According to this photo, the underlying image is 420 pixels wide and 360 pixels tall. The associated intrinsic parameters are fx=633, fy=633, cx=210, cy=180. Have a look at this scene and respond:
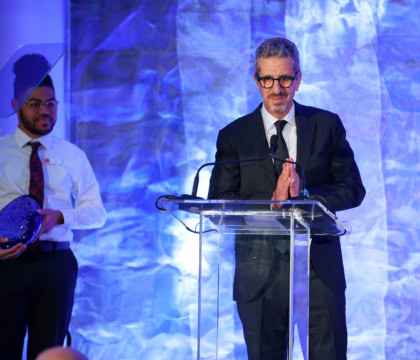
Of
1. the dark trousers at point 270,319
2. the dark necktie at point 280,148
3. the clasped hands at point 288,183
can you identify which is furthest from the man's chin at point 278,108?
the dark trousers at point 270,319

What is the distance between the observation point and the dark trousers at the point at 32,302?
2826mm

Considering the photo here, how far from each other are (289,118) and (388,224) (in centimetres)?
134

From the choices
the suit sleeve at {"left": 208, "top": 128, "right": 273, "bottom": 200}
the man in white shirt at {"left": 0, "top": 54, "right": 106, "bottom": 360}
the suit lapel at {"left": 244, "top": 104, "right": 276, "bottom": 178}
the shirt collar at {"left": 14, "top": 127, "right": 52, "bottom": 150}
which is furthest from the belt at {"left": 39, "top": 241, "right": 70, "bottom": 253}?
the suit lapel at {"left": 244, "top": 104, "right": 276, "bottom": 178}

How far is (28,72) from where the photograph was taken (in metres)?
1.49

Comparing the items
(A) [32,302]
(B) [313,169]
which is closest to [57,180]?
(A) [32,302]

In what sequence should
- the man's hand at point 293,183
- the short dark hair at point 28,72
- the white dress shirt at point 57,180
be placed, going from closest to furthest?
the short dark hair at point 28,72, the man's hand at point 293,183, the white dress shirt at point 57,180

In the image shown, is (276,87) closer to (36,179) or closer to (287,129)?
(287,129)

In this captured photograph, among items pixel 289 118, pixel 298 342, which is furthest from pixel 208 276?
pixel 289 118

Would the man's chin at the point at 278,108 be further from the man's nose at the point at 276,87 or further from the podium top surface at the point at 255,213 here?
the podium top surface at the point at 255,213

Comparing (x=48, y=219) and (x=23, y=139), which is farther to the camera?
(x=23, y=139)

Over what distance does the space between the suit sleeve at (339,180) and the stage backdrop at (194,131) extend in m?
1.14

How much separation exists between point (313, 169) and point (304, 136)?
0.14 m

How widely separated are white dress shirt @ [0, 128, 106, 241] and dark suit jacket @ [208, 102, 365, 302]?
2.62 feet

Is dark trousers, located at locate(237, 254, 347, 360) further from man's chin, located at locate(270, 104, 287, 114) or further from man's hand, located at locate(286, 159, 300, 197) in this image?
man's chin, located at locate(270, 104, 287, 114)
